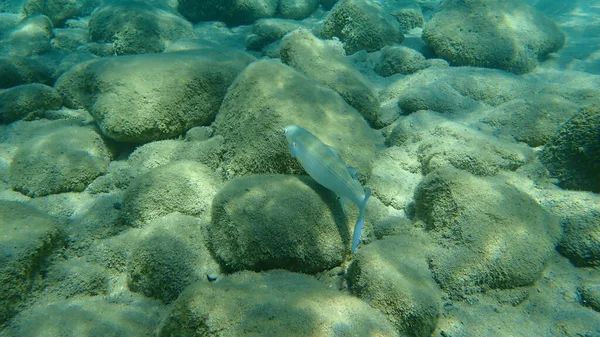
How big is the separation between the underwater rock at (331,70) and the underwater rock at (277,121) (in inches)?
26.8

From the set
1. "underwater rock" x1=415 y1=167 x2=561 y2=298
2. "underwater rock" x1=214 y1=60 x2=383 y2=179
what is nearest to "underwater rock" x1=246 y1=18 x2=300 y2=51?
"underwater rock" x1=214 y1=60 x2=383 y2=179

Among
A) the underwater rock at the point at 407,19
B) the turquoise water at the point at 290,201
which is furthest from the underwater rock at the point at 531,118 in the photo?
the underwater rock at the point at 407,19

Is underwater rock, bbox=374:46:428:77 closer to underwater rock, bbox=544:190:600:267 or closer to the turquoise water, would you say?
the turquoise water

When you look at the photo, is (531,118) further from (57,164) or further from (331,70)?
(57,164)

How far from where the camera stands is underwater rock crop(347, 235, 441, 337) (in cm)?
237

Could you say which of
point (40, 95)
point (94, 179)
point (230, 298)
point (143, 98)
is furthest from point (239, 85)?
point (40, 95)

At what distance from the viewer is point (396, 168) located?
4.02m

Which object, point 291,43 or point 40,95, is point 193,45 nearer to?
→ point 291,43

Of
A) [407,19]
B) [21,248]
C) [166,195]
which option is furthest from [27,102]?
[407,19]

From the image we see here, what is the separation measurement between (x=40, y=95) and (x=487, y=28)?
812 cm

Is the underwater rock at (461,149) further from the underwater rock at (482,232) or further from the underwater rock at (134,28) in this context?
the underwater rock at (134,28)

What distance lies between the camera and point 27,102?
4.73 metres

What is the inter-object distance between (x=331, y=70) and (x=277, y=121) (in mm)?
1812

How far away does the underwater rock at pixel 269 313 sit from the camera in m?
2.03
